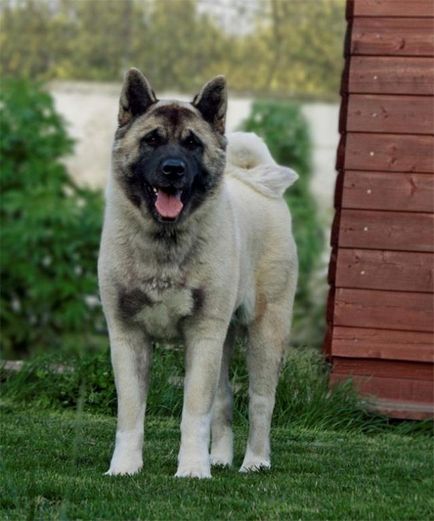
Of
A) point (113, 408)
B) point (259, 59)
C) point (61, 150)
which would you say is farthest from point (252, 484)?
point (259, 59)

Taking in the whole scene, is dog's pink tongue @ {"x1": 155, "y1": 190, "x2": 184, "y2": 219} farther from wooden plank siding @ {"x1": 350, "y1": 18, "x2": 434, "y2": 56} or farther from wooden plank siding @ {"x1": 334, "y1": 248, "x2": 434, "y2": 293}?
wooden plank siding @ {"x1": 350, "y1": 18, "x2": 434, "y2": 56}

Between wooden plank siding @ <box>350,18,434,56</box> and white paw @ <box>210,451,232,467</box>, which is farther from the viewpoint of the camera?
wooden plank siding @ <box>350,18,434,56</box>

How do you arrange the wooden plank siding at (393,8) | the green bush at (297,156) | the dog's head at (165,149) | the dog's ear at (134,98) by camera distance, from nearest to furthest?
1. the dog's head at (165,149)
2. the dog's ear at (134,98)
3. the wooden plank siding at (393,8)
4. the green bush at (297,156)

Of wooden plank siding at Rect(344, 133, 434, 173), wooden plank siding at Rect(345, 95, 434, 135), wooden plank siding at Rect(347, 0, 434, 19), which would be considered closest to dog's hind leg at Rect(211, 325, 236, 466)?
wooden plank siding at Rect(344, 133, 434, 173)

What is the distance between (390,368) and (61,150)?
804cm

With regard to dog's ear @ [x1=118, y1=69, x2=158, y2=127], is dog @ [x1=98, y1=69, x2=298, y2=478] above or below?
below

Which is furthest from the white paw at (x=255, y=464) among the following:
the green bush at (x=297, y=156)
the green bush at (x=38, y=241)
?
the green bush at (x=297, y=156)

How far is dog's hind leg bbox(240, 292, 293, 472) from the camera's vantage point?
6.21 metres

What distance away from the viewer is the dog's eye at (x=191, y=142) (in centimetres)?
580

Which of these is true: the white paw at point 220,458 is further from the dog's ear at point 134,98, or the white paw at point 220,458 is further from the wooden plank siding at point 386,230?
the wooden plank siding at point 386,230

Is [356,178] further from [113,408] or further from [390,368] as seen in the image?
[113,408]

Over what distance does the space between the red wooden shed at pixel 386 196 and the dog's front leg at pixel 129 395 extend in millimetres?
2859

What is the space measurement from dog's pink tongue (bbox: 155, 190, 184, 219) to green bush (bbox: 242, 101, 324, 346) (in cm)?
972

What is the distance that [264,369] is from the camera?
6301 millimetres
